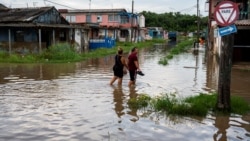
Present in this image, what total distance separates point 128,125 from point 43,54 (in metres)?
18.4

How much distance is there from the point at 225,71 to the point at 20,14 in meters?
24.6

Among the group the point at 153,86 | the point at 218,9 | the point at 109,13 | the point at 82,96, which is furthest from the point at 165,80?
the point at 109,13

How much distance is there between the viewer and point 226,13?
846cm

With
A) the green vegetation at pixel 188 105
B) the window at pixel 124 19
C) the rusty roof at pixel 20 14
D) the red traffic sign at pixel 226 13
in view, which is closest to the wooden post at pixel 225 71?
the green vegetation at pixel 188 105

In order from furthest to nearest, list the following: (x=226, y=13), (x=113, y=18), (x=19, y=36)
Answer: (x=113, y=18) → (x=19, y=36) → (x=226, y=13)

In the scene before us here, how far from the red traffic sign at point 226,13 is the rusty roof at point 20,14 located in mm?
21390

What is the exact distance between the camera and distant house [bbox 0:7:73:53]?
2747cm

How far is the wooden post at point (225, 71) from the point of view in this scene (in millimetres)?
8727

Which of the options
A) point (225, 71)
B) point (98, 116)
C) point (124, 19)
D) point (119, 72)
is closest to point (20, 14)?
point (119, 72)

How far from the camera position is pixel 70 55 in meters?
26.2

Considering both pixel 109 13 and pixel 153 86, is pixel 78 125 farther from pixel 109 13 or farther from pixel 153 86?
pixel 109 13

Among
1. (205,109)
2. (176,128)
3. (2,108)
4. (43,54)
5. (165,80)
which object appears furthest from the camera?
(43,54)

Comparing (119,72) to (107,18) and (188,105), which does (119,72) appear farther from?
(107,18)

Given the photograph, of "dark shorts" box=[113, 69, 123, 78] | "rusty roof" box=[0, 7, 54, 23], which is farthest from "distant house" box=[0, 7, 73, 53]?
"dark shorts" box=[113, 69, 123, 78]
